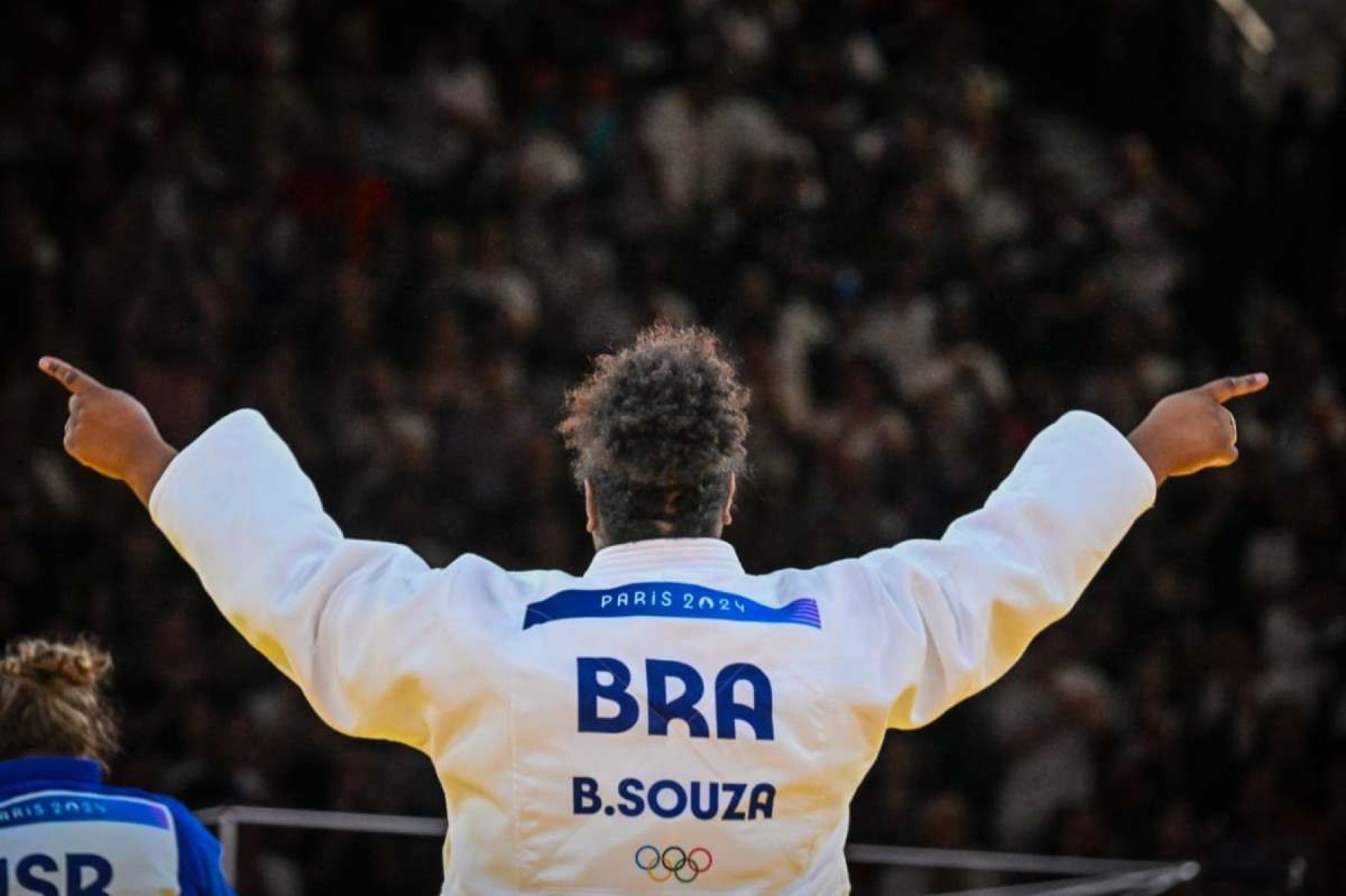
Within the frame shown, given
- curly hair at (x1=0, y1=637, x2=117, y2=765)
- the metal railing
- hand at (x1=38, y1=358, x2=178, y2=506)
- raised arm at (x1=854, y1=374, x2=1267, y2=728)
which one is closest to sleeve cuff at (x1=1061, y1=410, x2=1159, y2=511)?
raised arm at (x1=854, y1=374, x2=1267, y2=728)

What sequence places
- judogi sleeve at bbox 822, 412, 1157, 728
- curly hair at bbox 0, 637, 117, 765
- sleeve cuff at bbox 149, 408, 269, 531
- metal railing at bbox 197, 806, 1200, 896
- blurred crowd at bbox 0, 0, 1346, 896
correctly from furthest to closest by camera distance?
blurred crowd at bbox 0, 0, 1346, 896, metal railing at bbox 197, 806, 1200, 896, curly hair at bbox 0, 637, 117, 765, sleeve cuff at bbox 149, 408, 269, 531, judogi sleeve at bbox 822, 412, 1157, 728

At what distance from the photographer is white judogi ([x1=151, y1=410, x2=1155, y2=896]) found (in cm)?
262

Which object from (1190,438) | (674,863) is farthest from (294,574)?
(1190,438)

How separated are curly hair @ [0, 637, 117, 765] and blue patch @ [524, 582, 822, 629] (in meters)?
1.20

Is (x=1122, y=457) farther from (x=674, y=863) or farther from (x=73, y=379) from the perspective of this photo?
(x=73, y=379)

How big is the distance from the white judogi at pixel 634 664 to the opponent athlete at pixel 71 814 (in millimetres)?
762

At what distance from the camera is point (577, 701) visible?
2617 millimetres

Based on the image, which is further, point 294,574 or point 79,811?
point 79,811

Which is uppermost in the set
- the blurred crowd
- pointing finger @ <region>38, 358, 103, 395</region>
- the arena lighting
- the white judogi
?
the arena lighting

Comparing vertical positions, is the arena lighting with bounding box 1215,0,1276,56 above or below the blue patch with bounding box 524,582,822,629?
above

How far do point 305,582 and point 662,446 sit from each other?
480 mm

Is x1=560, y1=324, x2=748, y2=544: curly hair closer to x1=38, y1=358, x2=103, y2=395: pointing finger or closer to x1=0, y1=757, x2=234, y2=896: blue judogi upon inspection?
x1=38, y1=358, x2=103, y2=395: pointing finger

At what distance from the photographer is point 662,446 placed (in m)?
2.77

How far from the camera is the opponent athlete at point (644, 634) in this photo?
8.60 ft
